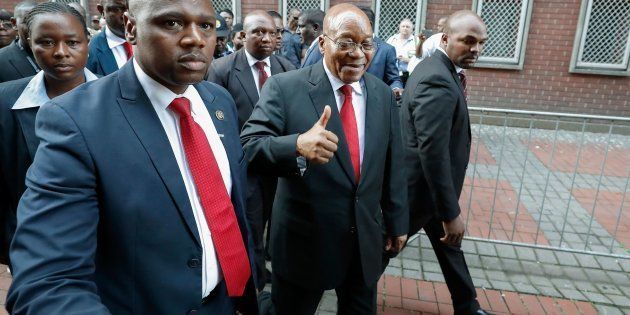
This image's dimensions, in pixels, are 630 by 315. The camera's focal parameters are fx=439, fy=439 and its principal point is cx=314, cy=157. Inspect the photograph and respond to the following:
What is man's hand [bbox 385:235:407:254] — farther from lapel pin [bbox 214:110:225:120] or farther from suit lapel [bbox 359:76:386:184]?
lapel pin [bbox 214:110:225:120]

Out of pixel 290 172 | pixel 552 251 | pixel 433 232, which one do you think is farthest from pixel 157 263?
pixel 552 251

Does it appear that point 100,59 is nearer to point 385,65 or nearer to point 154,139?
point 154,139

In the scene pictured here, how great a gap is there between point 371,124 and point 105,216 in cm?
152

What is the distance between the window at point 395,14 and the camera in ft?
34.3

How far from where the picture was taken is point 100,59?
380cm

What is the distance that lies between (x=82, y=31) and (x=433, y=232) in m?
2.81

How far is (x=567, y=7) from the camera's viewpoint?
A: 391 inches

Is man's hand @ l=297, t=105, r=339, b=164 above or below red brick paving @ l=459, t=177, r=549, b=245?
above

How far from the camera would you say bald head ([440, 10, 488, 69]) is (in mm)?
3170

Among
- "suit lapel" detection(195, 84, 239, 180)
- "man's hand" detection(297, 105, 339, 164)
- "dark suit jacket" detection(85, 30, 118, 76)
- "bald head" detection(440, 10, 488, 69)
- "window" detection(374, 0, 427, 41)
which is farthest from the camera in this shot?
"window" detection(374, 0, 427, 41)

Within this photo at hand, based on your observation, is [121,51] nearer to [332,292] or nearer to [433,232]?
[332,292]

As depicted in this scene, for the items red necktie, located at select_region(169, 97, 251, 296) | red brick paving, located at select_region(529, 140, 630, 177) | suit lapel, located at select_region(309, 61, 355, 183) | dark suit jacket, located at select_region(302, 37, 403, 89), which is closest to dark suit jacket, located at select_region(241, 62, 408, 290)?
suit lapel, located at select_region(309, 61, 355, 183)

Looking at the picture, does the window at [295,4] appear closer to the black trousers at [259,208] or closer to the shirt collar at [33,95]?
the black trousers at [259,208]

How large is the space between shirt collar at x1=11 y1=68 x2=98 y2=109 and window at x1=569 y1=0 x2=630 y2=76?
10.8 meters
